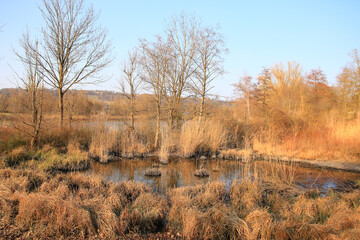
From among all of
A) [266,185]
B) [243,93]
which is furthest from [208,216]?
[243,93]

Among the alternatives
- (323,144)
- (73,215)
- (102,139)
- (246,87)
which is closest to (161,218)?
(73,215)

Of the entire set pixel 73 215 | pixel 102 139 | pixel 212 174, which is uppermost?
pixel 102 139

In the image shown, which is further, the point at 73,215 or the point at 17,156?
the point at 17,156

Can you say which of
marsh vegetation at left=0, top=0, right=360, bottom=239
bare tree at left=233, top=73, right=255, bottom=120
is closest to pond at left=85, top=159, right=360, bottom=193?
marsh vegetation at left=0, top=0, right=360, bottom=239

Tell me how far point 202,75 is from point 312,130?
23.9ft

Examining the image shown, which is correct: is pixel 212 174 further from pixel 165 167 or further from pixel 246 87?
pixel 246 87

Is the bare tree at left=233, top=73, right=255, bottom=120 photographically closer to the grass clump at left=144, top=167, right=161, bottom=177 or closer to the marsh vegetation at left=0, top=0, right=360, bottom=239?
the marsh vegetation at left=0, top=0, right=360, bottom=239

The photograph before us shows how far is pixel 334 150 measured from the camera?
430 inches

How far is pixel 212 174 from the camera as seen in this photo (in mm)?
8352

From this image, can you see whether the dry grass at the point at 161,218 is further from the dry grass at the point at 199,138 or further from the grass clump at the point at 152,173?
the dry grass at the point at 199,138

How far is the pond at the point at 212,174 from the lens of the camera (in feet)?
23.4

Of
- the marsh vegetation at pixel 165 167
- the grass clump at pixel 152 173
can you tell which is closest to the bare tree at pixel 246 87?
the marsh vegetation at pixel 165 167

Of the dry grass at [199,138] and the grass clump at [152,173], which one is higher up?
the dry grass at [199,138]

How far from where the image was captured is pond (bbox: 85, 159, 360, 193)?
7133 millimetres
